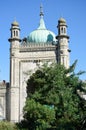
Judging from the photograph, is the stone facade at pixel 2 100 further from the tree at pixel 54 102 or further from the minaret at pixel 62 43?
the tree at pixel 54 102

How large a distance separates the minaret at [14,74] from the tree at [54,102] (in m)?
11.6

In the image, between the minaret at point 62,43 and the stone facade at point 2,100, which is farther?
the stone facade at point 2,100

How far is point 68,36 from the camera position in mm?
42781

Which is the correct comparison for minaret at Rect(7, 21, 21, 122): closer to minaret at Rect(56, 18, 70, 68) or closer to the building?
the building

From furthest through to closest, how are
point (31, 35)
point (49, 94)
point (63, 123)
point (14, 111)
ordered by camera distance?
point (31, 35) → point (14, 111) → point (49, 94) → point (63, 123)

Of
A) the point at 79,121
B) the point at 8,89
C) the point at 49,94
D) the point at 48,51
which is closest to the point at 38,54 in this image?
the point at 48,51

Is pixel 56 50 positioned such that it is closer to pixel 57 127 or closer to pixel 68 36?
pixel 68 36

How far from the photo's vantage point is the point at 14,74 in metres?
42.8

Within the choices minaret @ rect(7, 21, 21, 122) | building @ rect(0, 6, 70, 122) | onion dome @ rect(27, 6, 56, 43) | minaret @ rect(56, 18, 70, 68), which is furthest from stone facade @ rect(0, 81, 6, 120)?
minaret @ rect(56, 18, 70, 68)

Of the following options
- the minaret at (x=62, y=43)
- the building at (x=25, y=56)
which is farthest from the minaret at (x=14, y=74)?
the minaret at (x=62, y=43)

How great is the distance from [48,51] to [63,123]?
17735 millimetres

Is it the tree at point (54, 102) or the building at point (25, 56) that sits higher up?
the building at point (25, 56)

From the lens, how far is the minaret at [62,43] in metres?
42.1

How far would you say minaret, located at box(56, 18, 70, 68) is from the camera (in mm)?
42094
